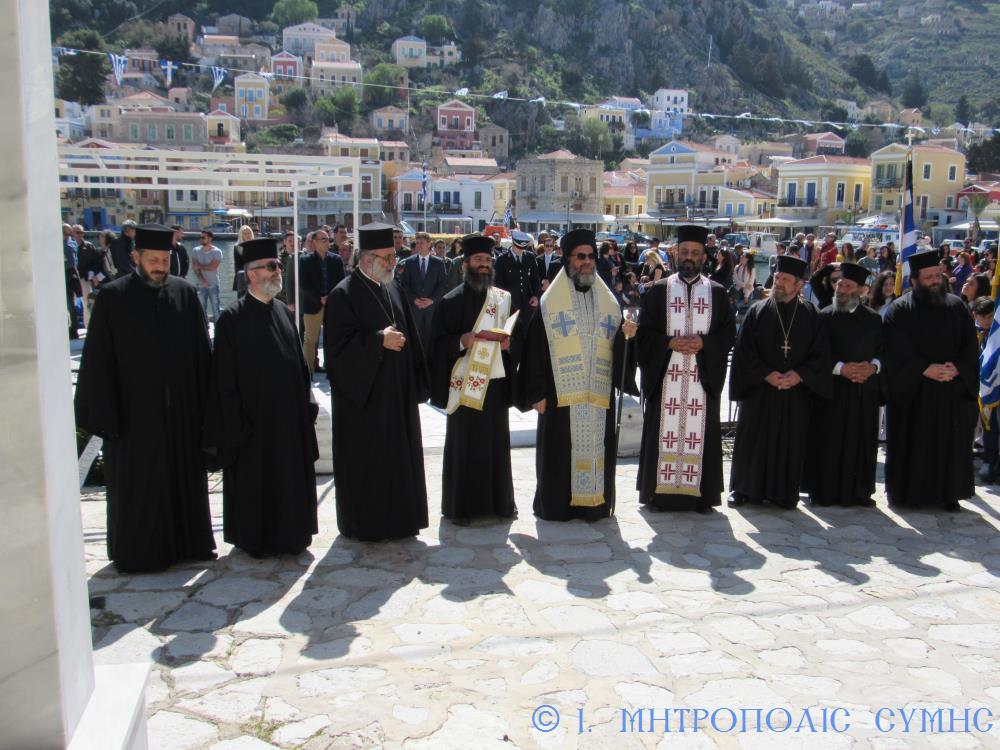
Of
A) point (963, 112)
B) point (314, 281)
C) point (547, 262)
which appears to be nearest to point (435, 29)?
point (963, 112)

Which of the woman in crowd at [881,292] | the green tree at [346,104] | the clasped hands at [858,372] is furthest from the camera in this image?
the green tree at [346,104]

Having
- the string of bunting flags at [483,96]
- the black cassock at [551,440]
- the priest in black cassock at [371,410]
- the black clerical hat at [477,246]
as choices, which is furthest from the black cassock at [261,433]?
the string of bunting flags at [483,96]

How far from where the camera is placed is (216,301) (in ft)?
38.3

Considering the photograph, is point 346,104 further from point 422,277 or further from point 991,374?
point 991,374

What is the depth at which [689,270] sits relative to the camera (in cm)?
579

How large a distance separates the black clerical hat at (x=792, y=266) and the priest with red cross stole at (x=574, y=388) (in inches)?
44.5

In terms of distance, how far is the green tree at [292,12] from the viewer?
121562mm

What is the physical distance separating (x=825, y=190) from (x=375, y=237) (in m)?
60.7

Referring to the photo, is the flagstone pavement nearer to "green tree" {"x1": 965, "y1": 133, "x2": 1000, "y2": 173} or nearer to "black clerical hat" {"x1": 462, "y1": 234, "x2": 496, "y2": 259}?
"black clerical hat" {"x1": 462, "y1": 234, "x2": 496, "y2": 259}

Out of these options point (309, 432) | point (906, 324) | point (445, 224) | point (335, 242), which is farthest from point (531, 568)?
point (445, 224)

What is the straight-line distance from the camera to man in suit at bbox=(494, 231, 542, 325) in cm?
1103

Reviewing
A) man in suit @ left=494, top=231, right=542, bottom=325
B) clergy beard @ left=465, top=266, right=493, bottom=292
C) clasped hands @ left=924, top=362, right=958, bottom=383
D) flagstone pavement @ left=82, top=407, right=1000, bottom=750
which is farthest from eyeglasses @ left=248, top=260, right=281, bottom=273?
man in suit @ left=494, top=231, right=542, bottom=325

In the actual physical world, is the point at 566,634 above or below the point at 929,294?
below

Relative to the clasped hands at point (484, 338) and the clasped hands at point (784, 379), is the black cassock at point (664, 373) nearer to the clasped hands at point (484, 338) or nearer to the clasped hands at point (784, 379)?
the clasped hands at point (784, 379)
